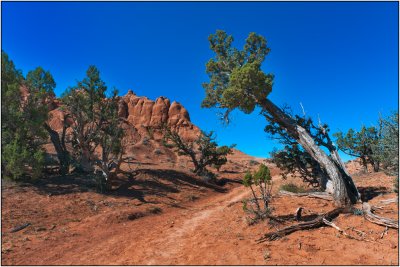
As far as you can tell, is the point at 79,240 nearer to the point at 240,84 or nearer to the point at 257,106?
the point at 240,84

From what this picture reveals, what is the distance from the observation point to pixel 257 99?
15.0m

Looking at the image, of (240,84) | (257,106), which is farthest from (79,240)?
(257,106)

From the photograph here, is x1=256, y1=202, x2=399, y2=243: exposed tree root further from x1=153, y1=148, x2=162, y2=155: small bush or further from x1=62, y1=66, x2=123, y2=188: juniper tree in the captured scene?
x1=153, y1=148, x2=162, y2=155: small bush

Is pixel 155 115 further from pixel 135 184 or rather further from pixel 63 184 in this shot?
pixel 63 184

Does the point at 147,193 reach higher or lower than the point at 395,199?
lower

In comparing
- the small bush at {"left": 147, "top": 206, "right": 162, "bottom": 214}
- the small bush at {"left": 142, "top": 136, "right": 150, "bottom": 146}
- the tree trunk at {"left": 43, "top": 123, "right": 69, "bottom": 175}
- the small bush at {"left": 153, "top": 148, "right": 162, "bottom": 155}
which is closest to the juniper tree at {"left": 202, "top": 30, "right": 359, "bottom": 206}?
the small bush at {"left": 147, "top": 206, "right": 162, "bottom": 214}

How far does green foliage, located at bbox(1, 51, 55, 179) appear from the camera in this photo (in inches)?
658

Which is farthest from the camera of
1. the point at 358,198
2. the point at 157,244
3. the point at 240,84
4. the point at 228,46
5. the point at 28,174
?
the point at 28,174

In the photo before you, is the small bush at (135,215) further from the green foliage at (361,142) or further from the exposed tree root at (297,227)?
the green foliage at (361,142)

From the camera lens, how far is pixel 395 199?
1166cm

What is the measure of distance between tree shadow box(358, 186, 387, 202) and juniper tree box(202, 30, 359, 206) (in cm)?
86

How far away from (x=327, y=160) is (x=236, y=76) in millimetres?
6400

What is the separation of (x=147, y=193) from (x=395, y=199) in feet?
48.3

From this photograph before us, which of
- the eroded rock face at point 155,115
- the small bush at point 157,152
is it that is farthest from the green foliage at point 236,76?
the eroded rock face at point 155,115
